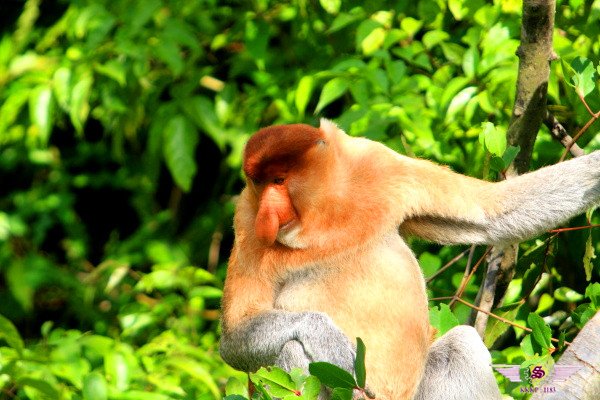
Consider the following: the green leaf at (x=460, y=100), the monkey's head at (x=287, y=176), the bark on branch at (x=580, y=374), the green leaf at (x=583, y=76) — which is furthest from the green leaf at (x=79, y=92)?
the bark on branch at (x=580, y=374)

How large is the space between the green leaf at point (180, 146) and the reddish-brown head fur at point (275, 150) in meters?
1.74

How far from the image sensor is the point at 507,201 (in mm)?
2943

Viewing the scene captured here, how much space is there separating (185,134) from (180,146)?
0.22ft

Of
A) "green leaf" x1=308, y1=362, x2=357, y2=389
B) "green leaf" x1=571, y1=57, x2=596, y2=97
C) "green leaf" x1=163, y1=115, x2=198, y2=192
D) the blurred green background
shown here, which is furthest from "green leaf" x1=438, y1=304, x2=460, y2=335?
"green leaf" x1=163, y1=115, x2=198, y2=192

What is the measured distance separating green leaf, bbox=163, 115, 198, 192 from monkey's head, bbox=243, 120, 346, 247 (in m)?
1.68

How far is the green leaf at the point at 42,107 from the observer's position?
4539 millimetres

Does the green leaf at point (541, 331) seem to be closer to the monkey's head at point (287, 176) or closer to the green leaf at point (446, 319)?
the green leaf at point (446, 319)

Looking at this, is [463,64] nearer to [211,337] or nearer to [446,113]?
[446,113]

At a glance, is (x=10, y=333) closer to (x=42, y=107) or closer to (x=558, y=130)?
(x=42, y=107)

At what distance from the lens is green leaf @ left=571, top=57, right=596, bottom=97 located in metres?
2.71

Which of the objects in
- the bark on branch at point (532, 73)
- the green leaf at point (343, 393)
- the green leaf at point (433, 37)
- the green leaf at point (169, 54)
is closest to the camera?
the green leaf at point (343, 393)

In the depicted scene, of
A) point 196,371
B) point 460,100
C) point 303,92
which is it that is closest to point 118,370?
point 196,371

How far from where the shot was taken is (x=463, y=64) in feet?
11.8

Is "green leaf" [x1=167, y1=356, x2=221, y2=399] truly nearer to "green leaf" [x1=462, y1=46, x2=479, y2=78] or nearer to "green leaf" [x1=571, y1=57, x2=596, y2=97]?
"green leaf" [x1=462, y1=46, x2=479, y2=78]
